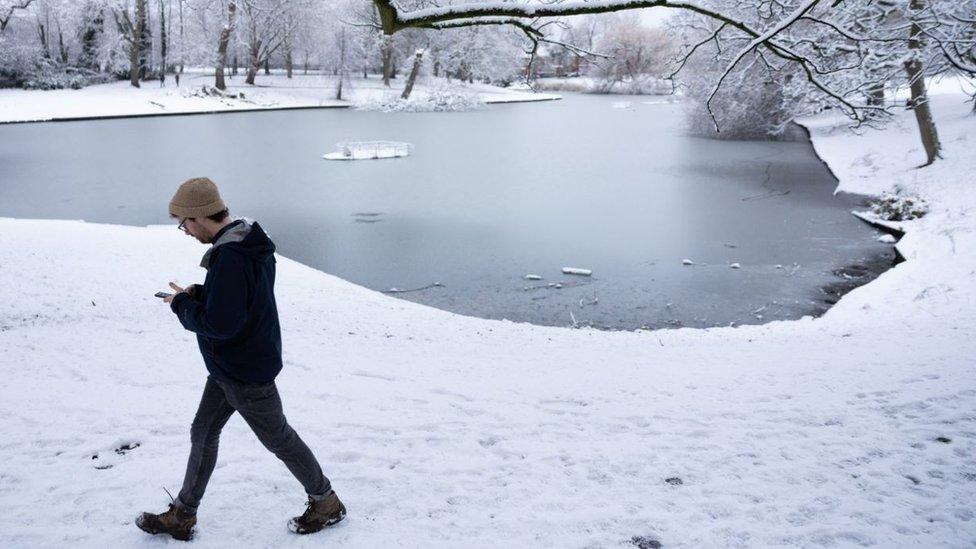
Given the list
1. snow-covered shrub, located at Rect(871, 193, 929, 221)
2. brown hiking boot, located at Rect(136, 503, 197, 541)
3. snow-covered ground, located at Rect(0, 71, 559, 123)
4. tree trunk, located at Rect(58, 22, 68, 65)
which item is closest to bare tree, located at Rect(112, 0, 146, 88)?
snow-covered ground, located at Rect(0, 71, 559, 123)

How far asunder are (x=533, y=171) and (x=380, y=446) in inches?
728

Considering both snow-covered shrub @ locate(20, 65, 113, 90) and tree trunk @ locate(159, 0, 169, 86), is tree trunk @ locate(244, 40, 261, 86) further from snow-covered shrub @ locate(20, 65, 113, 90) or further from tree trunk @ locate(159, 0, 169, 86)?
snow-covered shrub @ locate(20, 65, 113, 90)

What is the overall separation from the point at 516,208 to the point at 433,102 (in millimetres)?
31742

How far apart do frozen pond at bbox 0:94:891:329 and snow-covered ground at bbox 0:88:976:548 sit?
1959 mm

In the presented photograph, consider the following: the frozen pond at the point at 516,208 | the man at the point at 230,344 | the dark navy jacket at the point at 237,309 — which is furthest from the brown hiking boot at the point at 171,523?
the frozen pond at the point at 516,208

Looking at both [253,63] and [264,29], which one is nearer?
[264,29]

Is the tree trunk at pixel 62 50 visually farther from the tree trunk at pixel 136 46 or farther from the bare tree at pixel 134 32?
the tree trunk at pixel 136 46

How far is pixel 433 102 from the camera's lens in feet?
152

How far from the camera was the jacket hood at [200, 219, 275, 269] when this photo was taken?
2.59 m

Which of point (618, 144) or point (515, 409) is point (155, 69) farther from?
point (515, 409)

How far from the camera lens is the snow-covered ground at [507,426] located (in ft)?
10.8

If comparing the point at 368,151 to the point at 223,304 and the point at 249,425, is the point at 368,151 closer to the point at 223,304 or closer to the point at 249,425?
the point at 249,425

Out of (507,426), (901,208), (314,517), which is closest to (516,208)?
(901,208)

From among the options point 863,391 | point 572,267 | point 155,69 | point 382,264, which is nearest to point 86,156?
point 382,264
